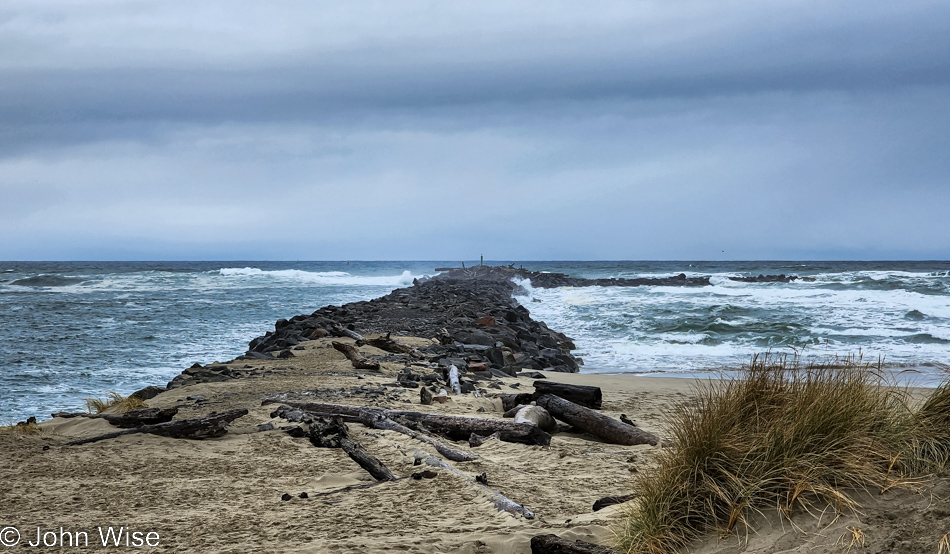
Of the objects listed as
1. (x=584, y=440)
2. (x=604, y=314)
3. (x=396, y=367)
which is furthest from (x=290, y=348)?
(x=604, y=314)

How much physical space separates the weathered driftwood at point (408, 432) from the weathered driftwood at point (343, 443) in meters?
0.37

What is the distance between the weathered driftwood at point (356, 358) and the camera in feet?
36.5

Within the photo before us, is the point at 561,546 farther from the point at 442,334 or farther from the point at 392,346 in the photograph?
the point at 442,334

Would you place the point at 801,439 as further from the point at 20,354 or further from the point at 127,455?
the point at 20,354

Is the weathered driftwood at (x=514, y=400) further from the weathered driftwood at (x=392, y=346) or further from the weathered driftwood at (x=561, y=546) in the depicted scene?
the weathered driftwood at (x=392, y=346)

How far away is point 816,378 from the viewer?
12.0 ft

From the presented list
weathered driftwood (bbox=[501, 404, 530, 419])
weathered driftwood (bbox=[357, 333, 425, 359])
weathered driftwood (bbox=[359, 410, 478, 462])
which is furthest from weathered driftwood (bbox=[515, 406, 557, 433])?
weathered driftwood (bbox=[357, 333, 425, 359])

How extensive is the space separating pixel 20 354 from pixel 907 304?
30.1m

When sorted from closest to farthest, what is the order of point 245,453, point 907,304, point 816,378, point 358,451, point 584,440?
point 816,378, point 358,451, point 245,453, point 584,440, point 907,304

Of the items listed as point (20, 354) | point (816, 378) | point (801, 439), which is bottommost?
point (20, 354)

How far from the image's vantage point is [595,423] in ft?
22.7

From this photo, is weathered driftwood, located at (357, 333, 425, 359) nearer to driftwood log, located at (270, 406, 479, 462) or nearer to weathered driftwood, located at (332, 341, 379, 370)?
weathered driftwood, located at (332, 341, 379, 370)

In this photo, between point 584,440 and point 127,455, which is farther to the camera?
point 584,440

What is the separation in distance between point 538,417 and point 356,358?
17.9ft
